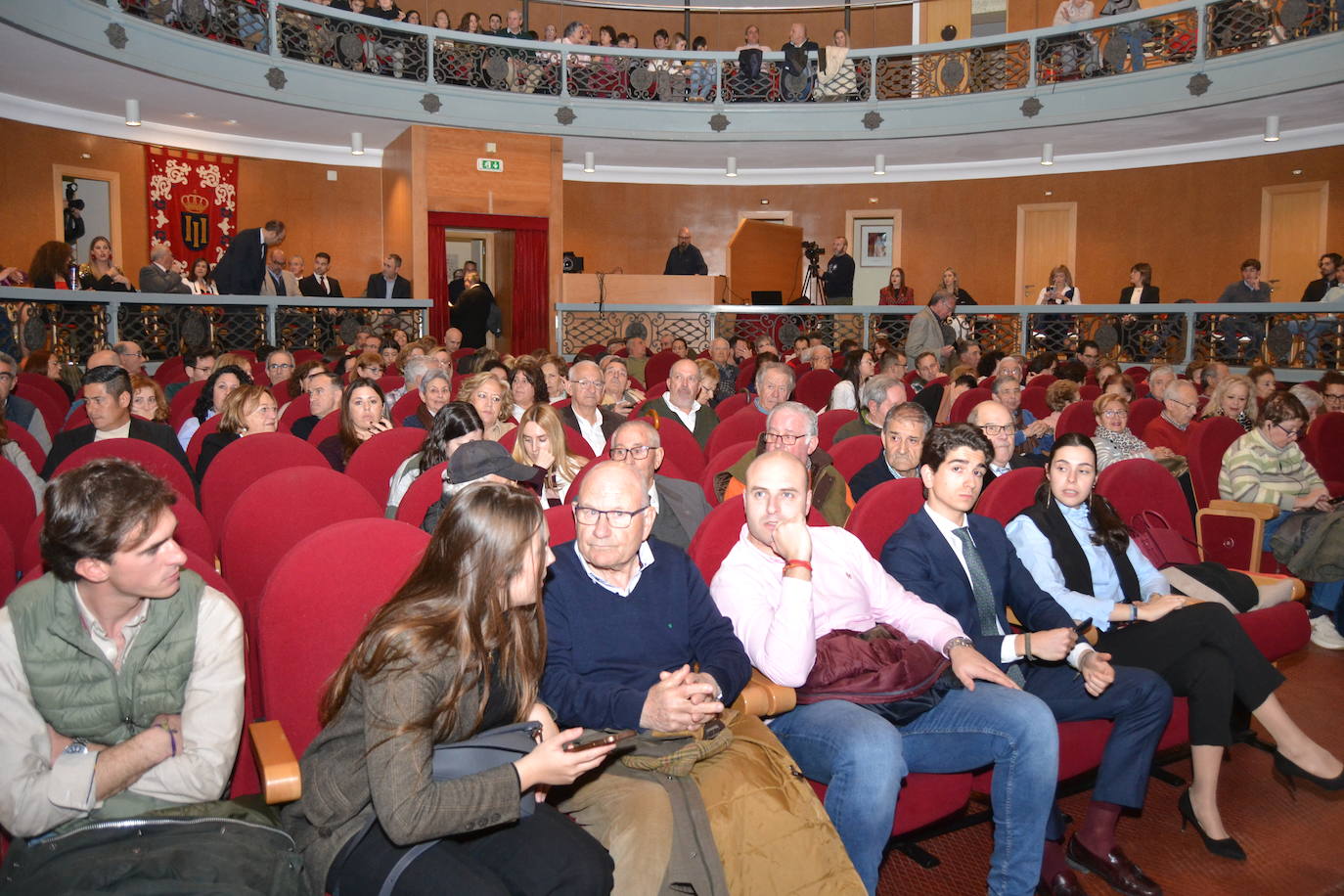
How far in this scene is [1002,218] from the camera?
15750mm

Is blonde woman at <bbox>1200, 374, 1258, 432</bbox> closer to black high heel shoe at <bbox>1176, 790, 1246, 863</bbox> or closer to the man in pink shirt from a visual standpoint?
black high heel shoe at <bbox>1176, 790, 1246, 863</bbox>

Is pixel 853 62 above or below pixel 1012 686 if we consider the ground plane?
above

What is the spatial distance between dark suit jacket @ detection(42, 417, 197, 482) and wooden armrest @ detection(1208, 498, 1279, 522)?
15.3 feet

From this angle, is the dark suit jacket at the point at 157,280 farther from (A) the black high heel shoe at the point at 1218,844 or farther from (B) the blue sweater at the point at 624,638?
(A) the black high heel shoe at the point at 1218,844

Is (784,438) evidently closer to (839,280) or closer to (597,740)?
(597,740)

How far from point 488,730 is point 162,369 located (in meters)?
7.45

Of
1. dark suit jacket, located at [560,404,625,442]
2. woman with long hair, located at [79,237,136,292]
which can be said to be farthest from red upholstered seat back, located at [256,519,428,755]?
woman with long hair, located at [79,237,136,292]

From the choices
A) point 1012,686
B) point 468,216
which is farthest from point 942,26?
point 1012,686

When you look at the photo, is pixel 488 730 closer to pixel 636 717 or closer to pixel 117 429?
pixel 636 717

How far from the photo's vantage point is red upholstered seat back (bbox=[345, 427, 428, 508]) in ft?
13.5

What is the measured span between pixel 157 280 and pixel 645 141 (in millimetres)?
6699

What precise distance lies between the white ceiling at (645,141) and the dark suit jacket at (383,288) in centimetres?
205

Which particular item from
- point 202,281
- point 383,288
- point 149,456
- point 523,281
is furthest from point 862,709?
point 523,281

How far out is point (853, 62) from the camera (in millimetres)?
13469
